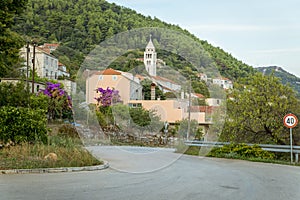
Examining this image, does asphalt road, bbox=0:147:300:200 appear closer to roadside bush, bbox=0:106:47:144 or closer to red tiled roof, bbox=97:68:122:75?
red tiled roof, bbox=97:68:122:75

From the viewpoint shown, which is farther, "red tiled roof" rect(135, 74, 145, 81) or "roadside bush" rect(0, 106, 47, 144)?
"roadside bush" rect(0, 106, 47, 144)

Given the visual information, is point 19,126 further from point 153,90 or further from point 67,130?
point 67,130

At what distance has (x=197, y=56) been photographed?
13.3 metres

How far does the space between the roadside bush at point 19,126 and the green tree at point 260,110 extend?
1027cm

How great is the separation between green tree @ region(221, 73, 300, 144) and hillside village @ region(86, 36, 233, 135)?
20.1 feet

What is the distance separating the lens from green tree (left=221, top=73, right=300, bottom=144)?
21.4 metres

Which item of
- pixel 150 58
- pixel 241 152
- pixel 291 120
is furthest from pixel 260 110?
pixel 150 58

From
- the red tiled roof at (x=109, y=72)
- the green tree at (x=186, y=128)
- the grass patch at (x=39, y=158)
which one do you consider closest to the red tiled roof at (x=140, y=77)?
the red tiled roof at (x=109, y=72)

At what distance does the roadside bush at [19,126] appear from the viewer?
677 inches

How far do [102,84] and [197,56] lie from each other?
3.46 metres

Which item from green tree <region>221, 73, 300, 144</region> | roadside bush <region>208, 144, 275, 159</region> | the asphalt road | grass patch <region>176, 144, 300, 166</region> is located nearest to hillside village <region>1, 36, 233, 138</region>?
the asphalt road

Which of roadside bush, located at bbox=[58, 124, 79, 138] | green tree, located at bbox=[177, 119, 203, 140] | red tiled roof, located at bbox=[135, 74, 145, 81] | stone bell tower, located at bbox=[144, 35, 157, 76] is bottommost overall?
roadside bush, located at bbox=[58, 124, 79, 138]

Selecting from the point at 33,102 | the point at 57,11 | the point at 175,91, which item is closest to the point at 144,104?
the point at 175,91

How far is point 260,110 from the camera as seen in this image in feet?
71.3
